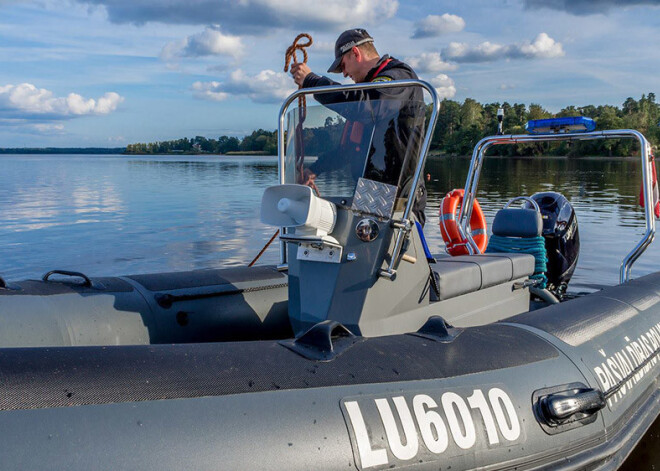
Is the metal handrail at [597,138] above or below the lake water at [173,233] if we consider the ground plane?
above

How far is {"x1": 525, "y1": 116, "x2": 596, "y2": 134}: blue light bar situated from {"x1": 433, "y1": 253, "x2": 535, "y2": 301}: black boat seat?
1.09 meters

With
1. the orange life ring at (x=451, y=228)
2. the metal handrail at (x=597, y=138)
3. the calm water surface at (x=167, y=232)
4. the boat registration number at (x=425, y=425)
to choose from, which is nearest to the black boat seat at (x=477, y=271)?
the metal handrail at (x=597, y=138)

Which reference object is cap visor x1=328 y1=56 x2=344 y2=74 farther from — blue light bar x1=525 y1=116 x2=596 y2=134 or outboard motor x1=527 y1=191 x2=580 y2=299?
outboard motor x1=527 y1=191 x2=580 y2=299

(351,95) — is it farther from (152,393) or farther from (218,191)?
(218,191)

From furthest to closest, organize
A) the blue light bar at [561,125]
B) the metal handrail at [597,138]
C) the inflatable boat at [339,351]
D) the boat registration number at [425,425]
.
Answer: the blue light bar at [561,125] < the metal handrail at [597,138] < the boat registration number at [425,425] < the inflatable boat at [339,351]

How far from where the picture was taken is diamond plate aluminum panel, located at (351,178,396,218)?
305 centimetres

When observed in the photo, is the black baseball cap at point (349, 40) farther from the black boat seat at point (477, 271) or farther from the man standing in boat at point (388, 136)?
the black boat seat at point (477, 271)

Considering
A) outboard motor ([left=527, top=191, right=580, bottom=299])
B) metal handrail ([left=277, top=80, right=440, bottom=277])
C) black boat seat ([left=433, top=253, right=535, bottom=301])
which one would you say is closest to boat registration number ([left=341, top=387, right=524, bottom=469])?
metal handrail ([left=277, top=80, right=440, bottom=277])

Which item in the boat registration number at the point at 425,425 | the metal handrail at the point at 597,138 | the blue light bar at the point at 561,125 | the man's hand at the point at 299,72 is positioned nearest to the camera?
the boat registration number at the point at 425,425

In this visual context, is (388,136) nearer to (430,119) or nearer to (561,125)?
(430,119)

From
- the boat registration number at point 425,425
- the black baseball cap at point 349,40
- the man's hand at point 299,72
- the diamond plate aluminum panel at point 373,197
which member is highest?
the black baseball cap at point 349,40

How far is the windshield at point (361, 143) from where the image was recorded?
10.1 ft

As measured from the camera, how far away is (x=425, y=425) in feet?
7.36

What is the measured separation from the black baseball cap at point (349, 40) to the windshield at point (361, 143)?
0.35 m
